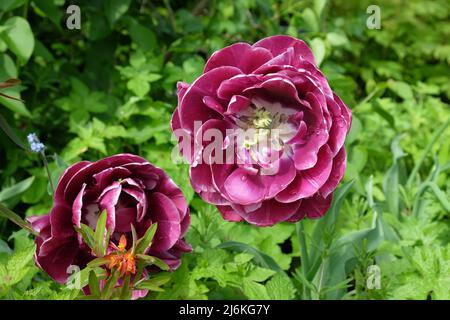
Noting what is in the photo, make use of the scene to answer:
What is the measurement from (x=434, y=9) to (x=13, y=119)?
6.16ft

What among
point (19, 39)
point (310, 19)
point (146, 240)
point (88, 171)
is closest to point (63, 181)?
point (88, 171)

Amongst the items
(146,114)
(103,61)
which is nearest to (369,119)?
(146,114)

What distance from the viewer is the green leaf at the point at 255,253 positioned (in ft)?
3.40

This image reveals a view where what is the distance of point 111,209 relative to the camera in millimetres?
878

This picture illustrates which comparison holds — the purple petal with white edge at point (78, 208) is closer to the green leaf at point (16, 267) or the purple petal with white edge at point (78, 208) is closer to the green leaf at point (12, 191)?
the green leaf at point (16, 267)

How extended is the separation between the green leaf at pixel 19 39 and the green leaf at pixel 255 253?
61 centimetres

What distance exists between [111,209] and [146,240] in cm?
7

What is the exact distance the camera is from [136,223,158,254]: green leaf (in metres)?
0.85

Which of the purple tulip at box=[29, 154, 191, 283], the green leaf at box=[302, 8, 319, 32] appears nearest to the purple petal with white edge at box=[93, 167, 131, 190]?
the purple tulip at box=[29, 154, 191, 283]

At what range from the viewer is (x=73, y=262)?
3.01ft

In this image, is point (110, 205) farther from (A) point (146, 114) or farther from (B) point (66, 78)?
(B) point (66, 78)

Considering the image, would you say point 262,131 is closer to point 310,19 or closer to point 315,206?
point 315,206

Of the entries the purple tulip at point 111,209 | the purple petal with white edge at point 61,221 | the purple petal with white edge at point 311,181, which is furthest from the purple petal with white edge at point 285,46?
the purple petal with white edge at point 61,221

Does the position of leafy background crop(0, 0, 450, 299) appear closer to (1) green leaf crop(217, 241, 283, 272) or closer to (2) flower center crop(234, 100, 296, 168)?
(1) green leaf crop(217, 241, 283, 272)
